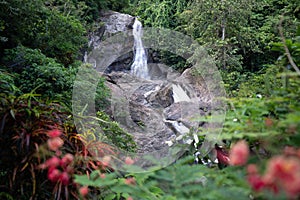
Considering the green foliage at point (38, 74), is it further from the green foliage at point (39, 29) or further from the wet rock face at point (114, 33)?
the wet rock face at point (114, 33)

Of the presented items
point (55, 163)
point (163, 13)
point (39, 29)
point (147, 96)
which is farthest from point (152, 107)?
point (55, 163)

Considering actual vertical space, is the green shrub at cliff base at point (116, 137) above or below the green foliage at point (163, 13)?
below

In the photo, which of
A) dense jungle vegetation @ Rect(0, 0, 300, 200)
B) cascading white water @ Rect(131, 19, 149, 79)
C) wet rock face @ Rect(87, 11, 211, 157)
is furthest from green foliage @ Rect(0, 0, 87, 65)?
cascading white water @ Rect(131, 19, 149, 79)

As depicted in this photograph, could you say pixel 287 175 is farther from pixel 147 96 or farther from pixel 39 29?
pixel 147 96

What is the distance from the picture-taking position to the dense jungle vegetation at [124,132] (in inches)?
31.6

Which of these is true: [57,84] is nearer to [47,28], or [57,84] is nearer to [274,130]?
[47,28]

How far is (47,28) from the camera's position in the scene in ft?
17.2

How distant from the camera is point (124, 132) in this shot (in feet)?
11.3

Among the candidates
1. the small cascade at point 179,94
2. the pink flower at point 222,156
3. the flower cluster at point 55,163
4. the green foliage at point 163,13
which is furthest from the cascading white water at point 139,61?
the flower cluster at point 55,163

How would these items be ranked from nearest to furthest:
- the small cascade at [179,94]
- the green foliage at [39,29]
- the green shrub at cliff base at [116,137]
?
the green shrub at cliff base at [116,137] < the green foliage at [39,29] < the small cascade at [179,94]

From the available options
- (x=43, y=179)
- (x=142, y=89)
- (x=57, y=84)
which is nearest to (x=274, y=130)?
(x=43, y=179)

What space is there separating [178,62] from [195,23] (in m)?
1.26

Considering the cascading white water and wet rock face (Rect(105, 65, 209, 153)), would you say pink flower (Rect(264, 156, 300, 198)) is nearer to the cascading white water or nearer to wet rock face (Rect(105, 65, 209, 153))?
wet rock face (Rect(105, 65, 209, 153))

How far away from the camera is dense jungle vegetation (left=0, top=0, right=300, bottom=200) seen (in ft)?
2.64
